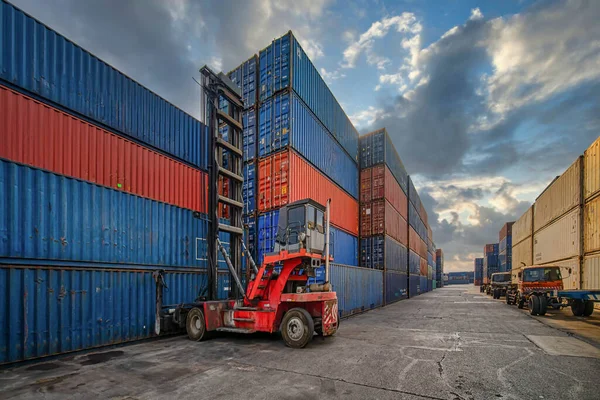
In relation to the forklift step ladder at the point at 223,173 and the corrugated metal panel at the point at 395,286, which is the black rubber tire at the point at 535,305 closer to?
the corrugated metal panel at the point at 395,286

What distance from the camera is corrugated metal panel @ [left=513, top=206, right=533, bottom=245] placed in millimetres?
34250

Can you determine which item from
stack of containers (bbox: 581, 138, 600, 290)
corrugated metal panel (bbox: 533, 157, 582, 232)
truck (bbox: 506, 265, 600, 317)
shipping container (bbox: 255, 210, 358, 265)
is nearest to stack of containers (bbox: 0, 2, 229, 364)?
shipping container (bbox: 255, 210, 358, 265)

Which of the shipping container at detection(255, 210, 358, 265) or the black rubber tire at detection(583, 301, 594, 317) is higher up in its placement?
the shipping container at detection(255, 210, 358, 265)

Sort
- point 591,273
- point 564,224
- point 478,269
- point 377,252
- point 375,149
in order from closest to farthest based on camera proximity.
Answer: point 591,273 < point 564,224 < point 377,252 < point 375,149 < point 478,269

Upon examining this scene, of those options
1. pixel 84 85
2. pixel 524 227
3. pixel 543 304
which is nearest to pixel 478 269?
pixel 524 227

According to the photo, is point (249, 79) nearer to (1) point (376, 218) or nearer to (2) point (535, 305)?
(1) point (376, 218)

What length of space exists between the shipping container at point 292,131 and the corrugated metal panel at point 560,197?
15840mm

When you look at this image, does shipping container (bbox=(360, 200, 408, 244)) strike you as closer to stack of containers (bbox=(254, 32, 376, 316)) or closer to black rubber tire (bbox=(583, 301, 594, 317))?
stack of containers (bbox=(254, 32, 376, 316))

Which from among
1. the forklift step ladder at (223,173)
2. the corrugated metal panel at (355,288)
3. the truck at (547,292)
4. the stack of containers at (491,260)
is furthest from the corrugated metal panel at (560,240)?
the stack of containers at (491,260)

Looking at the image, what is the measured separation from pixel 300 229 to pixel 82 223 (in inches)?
235

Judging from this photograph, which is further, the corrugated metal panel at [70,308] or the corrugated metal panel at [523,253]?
the corrugated metal panel at [523,253]

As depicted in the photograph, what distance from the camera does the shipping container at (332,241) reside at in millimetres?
14156

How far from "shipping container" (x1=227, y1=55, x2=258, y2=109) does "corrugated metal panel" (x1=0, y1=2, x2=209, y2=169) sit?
4.72 meters

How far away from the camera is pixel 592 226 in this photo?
1758cm
